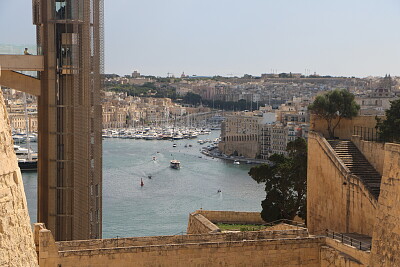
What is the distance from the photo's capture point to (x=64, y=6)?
26.8 feet

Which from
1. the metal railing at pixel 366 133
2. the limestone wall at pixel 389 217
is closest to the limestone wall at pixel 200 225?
the metal railing at pixel 366 133

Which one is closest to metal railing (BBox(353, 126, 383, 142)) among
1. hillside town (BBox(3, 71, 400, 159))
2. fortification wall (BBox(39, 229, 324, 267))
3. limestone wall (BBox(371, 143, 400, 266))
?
A: fortification wall (BBox(39, 229, 324, 267))

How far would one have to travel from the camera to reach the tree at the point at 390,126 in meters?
9.89

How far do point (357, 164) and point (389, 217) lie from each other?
342 cm

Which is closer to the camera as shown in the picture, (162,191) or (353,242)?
(353,242)

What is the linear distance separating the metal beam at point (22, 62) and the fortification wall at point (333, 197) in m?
3.89

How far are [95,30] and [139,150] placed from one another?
49.5 meters

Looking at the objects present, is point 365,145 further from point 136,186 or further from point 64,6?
point 136,186

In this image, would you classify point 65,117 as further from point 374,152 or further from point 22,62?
point 374,152

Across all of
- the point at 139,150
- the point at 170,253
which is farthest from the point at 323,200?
the point at 139,150

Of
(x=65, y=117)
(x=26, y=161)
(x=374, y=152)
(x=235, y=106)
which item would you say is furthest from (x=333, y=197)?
(x=235, y=106)

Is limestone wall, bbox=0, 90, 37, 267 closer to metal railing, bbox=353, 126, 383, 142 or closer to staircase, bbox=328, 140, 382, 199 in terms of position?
staircase, bbox=328, 140, 382, 199

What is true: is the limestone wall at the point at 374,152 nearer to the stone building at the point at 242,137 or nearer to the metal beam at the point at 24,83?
the metal beam at the point at 24,83

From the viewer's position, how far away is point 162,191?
3459 cm
